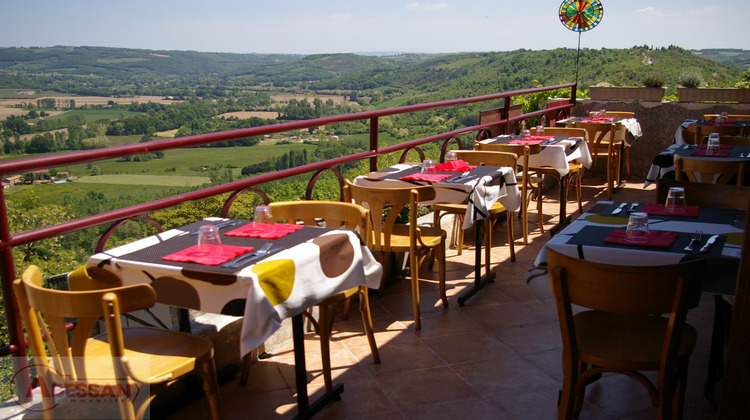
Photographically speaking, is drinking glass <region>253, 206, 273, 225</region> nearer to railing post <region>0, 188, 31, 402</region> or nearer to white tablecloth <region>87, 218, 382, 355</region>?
white tablecloth <region>87, 218, 382, 355</region>

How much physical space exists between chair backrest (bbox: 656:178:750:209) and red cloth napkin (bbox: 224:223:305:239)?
192 centimetres

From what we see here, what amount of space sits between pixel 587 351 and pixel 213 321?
1629 millimetres

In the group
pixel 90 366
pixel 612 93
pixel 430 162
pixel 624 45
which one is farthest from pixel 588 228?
pixel 624 45

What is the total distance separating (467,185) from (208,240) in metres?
1.81

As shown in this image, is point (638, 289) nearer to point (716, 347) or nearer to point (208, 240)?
point (716, 347)

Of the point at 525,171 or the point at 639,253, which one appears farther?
the point at 525,171

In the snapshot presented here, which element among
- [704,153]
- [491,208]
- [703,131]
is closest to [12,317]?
[491,208]

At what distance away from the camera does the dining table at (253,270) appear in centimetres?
208

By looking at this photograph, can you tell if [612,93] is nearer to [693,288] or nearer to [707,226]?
[707,226]

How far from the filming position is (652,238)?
2355mm

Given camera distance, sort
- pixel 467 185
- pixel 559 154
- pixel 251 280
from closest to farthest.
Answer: pixel 251 280 < pixel 467 185 < pixel 559 154

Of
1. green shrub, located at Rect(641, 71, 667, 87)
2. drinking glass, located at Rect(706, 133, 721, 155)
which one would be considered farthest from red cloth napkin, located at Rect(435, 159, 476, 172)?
green shrub, located at Rect(641, 71, 667, 87)

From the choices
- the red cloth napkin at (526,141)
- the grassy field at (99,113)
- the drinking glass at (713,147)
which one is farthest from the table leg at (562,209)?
the grassy field at (99,113)

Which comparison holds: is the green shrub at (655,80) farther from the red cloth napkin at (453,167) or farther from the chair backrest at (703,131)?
the red cloth napkin at (453,167)
